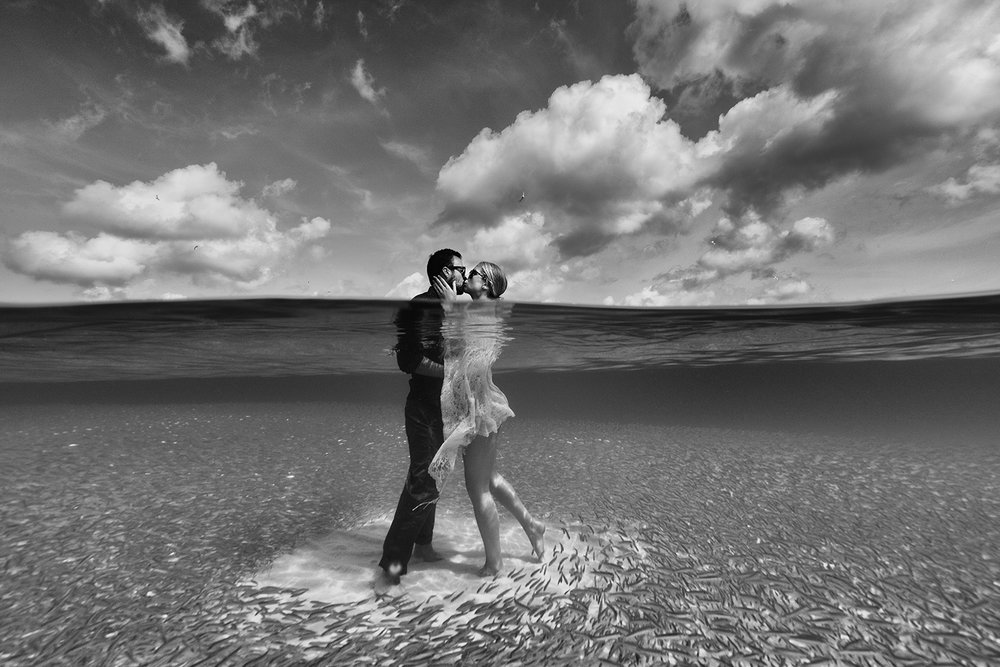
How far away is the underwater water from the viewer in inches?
164

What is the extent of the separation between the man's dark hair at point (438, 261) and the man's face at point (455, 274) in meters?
0.04

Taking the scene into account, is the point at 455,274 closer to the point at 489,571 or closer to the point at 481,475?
the point at 481,475

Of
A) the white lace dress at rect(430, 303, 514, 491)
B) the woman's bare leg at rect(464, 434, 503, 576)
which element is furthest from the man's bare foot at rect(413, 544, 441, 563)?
the white lace dress at rect(430, 303, 514, 491)

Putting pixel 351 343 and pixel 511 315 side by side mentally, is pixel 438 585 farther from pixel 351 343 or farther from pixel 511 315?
pixel 351 343

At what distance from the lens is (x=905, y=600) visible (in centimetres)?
490

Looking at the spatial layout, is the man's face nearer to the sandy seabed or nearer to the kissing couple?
the kissing couple

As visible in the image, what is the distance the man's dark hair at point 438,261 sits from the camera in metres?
4.62

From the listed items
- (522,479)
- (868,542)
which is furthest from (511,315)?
(868,542)

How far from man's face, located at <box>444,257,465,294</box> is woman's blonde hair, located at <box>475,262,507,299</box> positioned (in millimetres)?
227

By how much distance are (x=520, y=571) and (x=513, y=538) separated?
3.20 feet

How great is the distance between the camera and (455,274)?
468 cm

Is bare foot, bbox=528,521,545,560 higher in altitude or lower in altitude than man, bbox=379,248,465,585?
lower

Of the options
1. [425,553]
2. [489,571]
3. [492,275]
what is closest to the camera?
[492,275]

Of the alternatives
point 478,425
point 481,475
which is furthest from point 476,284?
point 481,475
